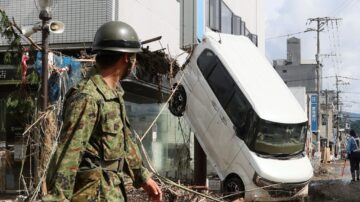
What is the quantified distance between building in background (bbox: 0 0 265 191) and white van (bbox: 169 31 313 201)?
1232 mm

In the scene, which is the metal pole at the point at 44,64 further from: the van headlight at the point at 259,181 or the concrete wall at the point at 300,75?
the concrete wall at the point at 300,75

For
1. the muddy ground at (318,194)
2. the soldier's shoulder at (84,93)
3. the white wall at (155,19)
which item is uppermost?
the white wall at (155,19)

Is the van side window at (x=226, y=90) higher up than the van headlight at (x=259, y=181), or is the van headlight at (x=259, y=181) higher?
the van side window at (x=226, y=90)

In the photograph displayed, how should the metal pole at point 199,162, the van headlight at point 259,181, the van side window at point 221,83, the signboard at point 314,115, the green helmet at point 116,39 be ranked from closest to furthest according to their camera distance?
the green helmet at point 116,39, the van headlight at point 259,181, the van side window at point 221,83, the metal pole at point 199,162, the signboard at point 314,115

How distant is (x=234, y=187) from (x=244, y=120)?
1.44m

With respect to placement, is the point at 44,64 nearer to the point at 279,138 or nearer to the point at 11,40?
the point at 11,40

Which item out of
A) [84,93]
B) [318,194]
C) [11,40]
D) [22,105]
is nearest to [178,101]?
[22,105]

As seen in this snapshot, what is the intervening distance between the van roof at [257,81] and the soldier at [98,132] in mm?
8553

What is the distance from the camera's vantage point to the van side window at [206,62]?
12116mm

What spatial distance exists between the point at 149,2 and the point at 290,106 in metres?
4.25

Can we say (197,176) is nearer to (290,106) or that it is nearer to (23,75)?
(290,106)

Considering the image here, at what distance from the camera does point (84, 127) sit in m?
2.70

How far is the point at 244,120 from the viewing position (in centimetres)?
1154

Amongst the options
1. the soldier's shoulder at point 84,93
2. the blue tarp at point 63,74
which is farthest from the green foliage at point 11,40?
the soldier's shoulder at point 84,93
